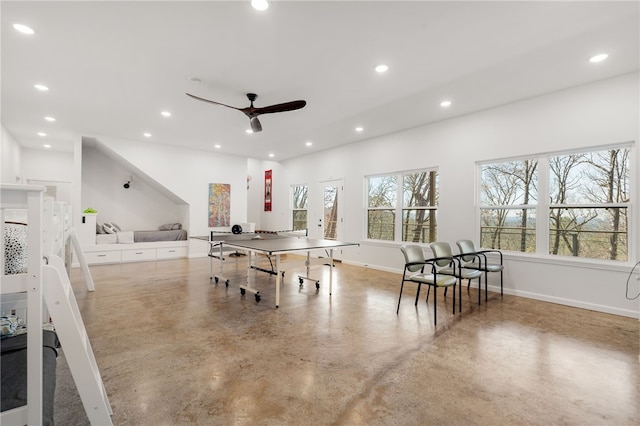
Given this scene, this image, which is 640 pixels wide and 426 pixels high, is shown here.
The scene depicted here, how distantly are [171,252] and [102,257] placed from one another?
1406 mm

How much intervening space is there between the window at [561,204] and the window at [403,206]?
0.95 metres

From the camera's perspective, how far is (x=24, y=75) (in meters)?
3.70

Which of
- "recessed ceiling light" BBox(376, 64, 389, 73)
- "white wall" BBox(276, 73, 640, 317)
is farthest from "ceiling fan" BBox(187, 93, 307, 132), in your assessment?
"white wall" BBox(276, 73, 640, 317)

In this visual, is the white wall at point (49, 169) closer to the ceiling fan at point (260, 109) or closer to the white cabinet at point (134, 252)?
the white cabinet at point (134, 252)

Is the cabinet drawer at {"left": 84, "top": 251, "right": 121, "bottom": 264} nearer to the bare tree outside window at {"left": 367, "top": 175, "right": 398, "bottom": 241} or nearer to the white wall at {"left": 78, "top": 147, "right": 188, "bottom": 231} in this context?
the white wall at {"left": 78, "top": 147, "right": 188, "bottom": 231}

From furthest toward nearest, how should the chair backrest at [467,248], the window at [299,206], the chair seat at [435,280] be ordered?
the window at [299,206], the chair backrest at [467,248], the chair seat at [435,280]

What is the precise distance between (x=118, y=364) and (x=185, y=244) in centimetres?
561

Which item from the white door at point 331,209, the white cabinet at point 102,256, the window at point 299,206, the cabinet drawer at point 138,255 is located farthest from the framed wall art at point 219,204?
the white door at point 331,209

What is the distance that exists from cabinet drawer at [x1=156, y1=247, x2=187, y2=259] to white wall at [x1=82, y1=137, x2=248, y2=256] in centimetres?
20

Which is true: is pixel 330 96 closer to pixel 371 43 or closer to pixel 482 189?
pixel 371 43

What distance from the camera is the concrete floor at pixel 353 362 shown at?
1815 millimetres

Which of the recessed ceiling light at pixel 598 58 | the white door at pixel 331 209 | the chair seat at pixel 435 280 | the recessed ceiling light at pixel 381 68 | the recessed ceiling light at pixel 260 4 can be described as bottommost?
the chair seat at pixel 435 280

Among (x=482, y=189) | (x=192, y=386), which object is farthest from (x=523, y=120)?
(x=192, y=386)

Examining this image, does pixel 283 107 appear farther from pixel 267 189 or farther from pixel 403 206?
pixel 267 189
